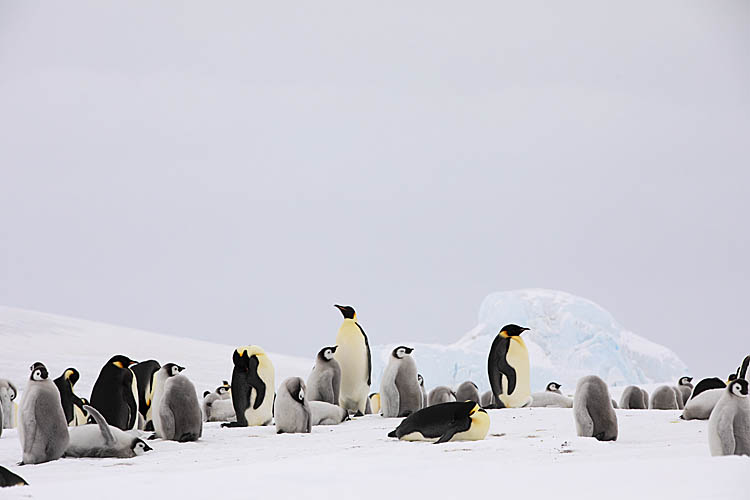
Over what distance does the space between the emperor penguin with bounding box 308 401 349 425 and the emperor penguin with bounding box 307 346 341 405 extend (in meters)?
0.33

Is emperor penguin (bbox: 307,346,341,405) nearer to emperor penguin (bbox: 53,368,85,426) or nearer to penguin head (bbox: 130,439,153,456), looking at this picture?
emperor penguin (bbox: 53,368,85,426)

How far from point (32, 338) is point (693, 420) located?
45.7 ft

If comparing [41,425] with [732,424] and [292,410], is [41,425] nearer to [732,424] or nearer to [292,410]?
[292,410]

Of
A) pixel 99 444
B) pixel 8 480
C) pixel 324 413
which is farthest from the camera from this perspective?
pixel 324 413

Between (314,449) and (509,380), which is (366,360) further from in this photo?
(314,449)

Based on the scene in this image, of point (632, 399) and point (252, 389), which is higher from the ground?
point (252, 389)

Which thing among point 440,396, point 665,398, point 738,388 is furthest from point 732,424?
point 665,398

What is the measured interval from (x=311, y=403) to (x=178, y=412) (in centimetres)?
157

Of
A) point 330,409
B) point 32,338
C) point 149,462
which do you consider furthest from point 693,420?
point 32,338

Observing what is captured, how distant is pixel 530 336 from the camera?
21.0 m

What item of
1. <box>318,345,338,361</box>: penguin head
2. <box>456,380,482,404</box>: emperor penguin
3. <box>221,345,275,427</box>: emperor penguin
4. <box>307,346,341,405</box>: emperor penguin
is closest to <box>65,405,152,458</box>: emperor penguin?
<box>221,345,275,427</box>: emperor penguin

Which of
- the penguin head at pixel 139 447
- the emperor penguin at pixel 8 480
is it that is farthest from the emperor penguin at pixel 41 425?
the emperor penguin at pixel 8 480

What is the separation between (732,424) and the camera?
464 cm

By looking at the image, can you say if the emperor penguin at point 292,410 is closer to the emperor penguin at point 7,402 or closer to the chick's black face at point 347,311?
the chick's black face at point 347,311
